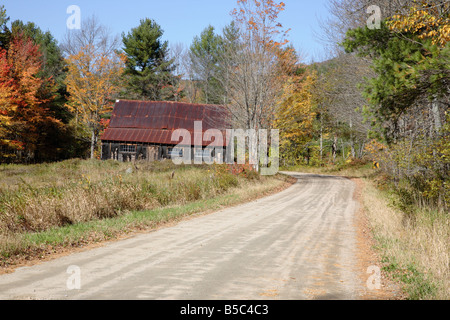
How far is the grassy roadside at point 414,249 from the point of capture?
196 inches

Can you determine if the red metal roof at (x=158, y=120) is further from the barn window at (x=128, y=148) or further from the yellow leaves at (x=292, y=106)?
the yellow leaves at (x=292, y=106)

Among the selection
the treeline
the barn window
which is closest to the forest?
the treeline

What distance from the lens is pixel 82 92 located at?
36.7m

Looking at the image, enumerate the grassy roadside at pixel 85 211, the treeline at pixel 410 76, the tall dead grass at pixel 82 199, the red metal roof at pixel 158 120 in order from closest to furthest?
the grassy roadside at pixel 85 211 → the treeline at pixel 410 76 → the tall dead grass at pixel 82 199 → the red metal roof at pixel 158 120

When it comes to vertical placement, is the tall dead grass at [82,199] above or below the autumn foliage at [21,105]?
below

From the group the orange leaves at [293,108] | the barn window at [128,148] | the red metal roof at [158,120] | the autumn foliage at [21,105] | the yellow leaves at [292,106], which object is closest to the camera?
the yellow leaves at [292,106]

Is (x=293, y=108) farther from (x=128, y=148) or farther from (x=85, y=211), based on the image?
(x=85, y=211)

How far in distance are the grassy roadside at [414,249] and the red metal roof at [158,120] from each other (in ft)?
76.9

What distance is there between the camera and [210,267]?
5.73m

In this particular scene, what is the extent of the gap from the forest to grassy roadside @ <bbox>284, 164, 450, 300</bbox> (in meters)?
0.91

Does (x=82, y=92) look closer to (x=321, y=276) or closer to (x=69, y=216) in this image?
(x=69, y=216)

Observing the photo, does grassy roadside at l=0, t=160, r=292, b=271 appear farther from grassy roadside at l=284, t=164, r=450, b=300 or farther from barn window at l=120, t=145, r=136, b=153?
barn window at l=120, t=145, r=136, b=153

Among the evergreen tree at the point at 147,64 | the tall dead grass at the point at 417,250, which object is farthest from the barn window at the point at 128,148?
the tall dead grass at the point at 417,250

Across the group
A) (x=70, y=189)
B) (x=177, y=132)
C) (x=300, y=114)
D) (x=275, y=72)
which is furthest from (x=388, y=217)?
(x=177, y=132)
